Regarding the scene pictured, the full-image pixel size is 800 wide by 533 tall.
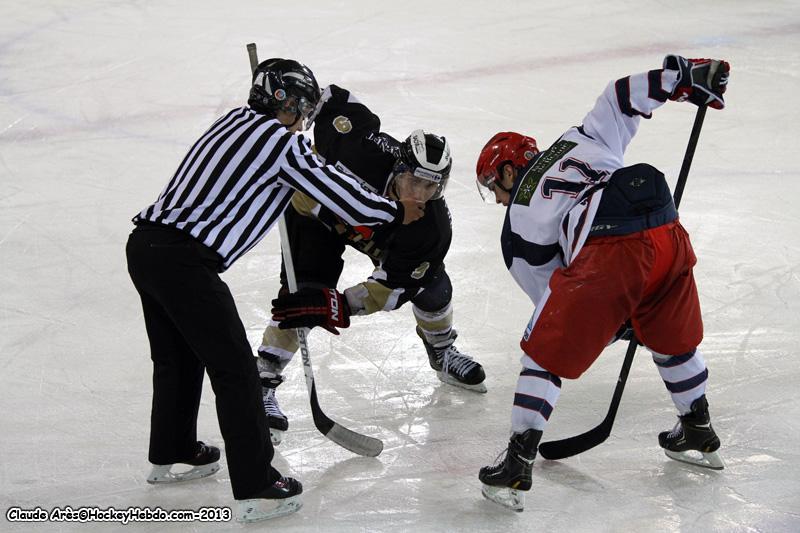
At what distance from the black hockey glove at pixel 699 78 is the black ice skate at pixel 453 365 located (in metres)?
1.07

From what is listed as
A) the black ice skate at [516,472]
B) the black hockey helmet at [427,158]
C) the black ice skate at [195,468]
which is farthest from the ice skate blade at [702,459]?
the black ice skate at [195,468]

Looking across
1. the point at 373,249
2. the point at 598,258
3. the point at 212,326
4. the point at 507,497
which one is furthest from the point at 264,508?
the point at 598,258

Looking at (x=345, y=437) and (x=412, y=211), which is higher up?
(x=412, y=211)

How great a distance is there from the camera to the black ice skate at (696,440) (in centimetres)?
285

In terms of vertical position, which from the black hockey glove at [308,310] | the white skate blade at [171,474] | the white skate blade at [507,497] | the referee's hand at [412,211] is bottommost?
the white skate blade at [171,474]

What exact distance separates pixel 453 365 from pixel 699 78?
1.19m

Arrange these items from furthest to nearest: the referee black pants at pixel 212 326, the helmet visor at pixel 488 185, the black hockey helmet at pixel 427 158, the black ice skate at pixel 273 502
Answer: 1. the black hockey helmet at pixel 427 158
2. the helmet visor at pixel 488 185
3. the black ice skate at pixel 273 502
4. the referee black pants at pixel 212 326

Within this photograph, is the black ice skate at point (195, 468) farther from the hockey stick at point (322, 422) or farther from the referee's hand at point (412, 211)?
the referee's hand at point (412, 211)

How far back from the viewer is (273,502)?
8.82ft

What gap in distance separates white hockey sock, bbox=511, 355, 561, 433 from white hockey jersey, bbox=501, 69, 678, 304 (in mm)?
196

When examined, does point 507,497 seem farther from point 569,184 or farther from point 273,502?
point 569,184

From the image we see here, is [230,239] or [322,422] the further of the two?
[322,422]

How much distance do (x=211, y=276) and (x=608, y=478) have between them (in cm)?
123

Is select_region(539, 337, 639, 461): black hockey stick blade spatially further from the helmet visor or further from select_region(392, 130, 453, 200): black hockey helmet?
select_region(392, 130, 453, 200): black hockey helmet
